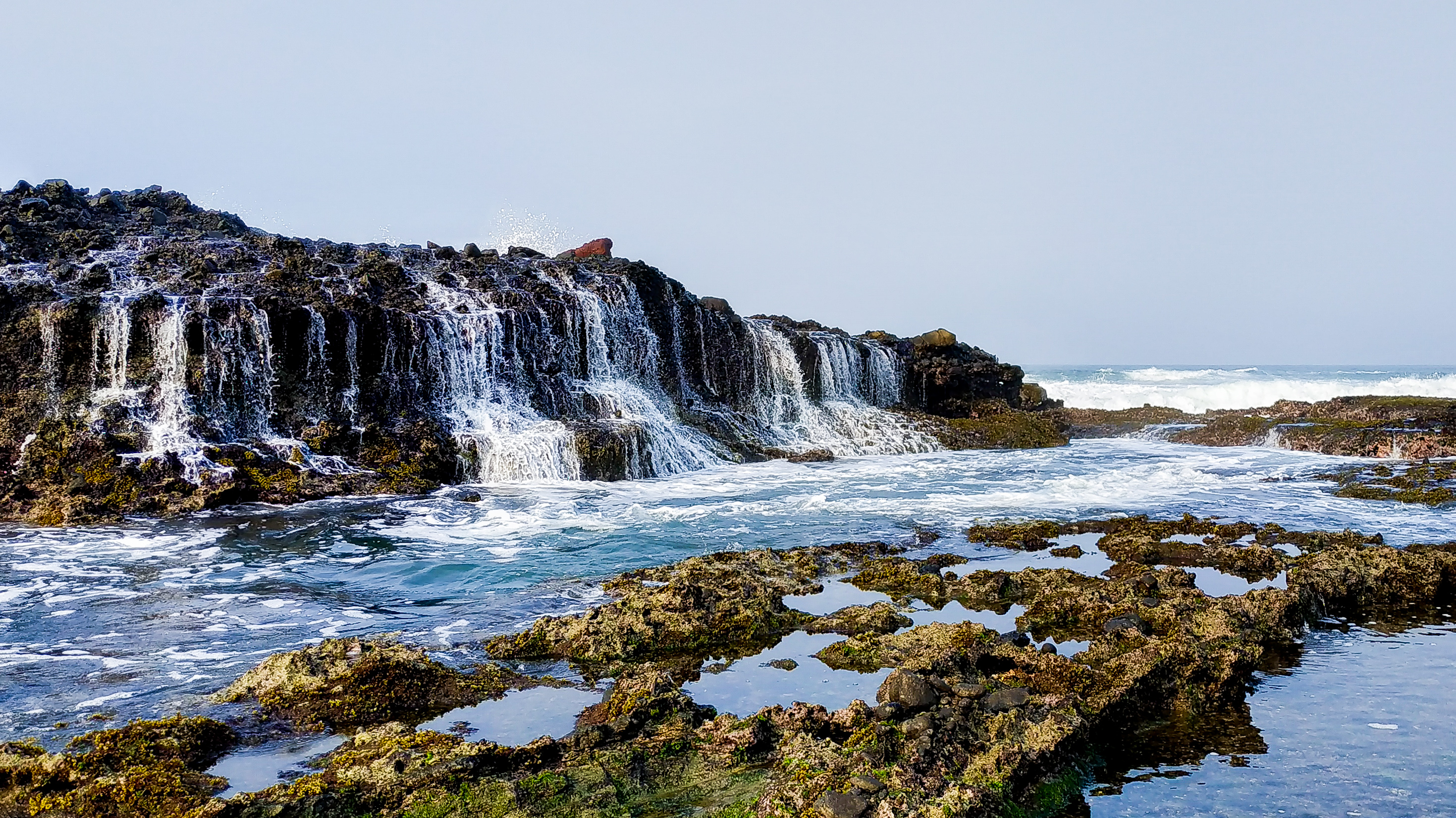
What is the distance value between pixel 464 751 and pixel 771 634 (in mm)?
3122

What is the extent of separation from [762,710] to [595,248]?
2767 centimetres

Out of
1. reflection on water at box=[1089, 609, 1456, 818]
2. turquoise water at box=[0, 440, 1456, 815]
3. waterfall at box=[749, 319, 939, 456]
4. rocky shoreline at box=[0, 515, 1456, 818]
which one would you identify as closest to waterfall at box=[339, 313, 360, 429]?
turquoise water at box=[0, 440, 1456, 815]

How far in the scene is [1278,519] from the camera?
12.2 meters

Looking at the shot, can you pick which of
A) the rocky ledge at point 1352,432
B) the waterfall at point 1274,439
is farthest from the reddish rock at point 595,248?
the waterfall at point 1274,439

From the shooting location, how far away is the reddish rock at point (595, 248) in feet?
99.9

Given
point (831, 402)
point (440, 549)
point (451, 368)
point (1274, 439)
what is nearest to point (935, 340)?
point (831, 402)

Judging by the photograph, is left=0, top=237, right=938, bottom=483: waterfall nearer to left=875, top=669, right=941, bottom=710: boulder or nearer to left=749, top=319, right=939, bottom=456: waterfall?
left=749, top=319, right=939, bottom=456: waterfall

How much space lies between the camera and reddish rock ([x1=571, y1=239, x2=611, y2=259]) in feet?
99.9

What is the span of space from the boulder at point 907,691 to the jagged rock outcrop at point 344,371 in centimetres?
1273

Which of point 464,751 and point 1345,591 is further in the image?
point 1345,591

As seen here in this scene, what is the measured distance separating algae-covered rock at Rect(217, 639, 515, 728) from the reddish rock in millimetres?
25189

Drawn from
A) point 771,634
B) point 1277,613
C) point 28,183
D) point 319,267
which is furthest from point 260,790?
point 28,183

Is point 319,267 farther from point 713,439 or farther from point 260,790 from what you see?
point 260,790

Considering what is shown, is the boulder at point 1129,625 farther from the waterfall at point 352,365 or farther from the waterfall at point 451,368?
the waterfall at point 352,365
